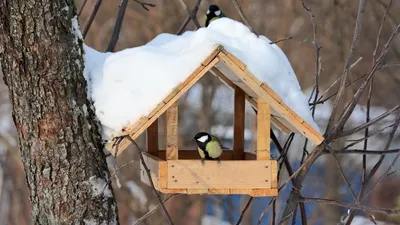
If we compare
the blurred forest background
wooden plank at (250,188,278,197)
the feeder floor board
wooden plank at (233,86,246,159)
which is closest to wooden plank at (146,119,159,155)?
wooden plank at (233,86,246,159)

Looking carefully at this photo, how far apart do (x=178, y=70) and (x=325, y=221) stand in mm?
4498

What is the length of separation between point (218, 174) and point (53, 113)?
1.43 ft

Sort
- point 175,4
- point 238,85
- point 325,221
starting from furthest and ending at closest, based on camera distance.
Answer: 1. point 325,221
2. point 175,4
3. point 238,85

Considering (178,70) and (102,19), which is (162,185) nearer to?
(178,70)

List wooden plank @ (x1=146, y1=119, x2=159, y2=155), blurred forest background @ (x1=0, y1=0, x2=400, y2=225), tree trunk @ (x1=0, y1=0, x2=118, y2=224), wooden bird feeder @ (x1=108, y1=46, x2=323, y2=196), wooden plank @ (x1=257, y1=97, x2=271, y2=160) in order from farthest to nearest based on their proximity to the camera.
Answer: blurred forest background @ (x1=0, y1=0, x2=400, y2=225) → wooden plank @ (x1=146, y1=119, x2=159, y2=155) → wooden plank @ (x1=257, y1=97, x2=271, y2=160) → wooden bird feeder @ (x1=108, y1=46, x2=323, y2=196) → tree trunk @ (x1=0, y1=0, x2=118, y2=224)

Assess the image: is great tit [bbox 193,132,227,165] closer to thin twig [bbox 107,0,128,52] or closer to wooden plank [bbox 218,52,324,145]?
wooden plank [bbox 218,52,324,145]

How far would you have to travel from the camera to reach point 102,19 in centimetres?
511

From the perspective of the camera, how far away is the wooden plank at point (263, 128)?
1481 millimetres

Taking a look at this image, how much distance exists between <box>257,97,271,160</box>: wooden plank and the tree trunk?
0.41 m

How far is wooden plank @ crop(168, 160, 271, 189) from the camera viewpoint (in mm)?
1445

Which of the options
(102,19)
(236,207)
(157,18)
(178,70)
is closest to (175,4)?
(157,18)

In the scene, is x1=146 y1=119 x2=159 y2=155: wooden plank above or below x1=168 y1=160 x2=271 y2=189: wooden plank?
above

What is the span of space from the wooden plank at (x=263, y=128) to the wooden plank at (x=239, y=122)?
26cm

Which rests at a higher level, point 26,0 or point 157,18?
point 157,18
